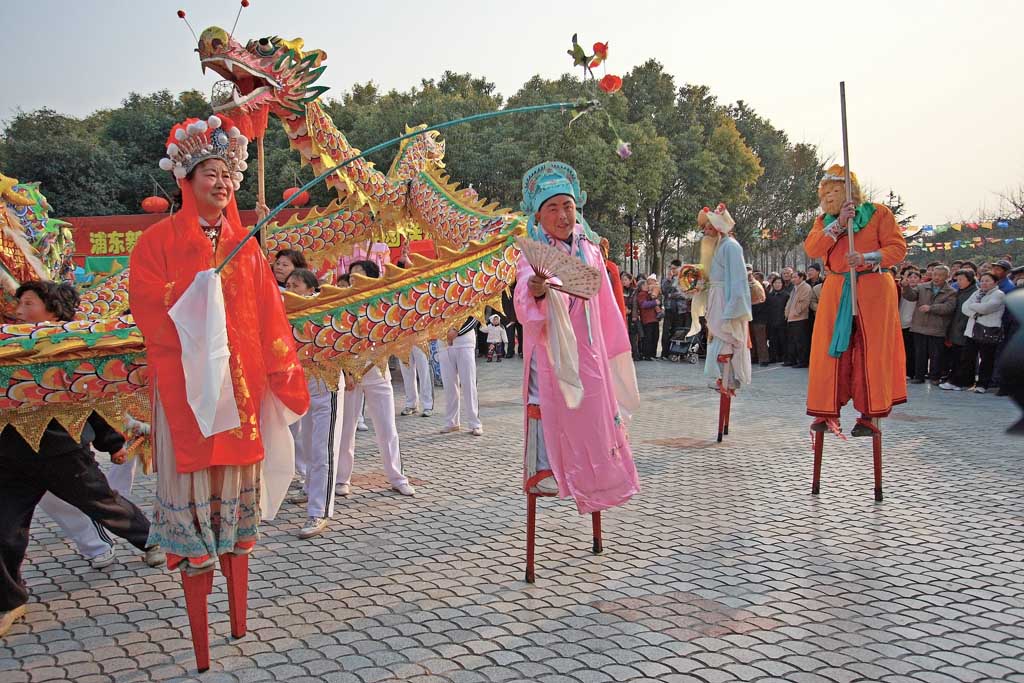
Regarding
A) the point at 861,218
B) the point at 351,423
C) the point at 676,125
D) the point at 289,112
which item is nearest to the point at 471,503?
the point at 351,423

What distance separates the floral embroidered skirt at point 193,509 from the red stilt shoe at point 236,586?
0.06 m

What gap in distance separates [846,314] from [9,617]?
5265 millimetres

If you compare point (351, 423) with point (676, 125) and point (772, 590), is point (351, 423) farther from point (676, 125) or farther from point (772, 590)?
point (676, 125)

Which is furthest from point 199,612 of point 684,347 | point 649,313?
point 649,313

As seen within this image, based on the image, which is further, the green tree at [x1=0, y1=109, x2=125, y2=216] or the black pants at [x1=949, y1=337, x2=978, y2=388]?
the green tree at [x1=0, y1=109, x2=125, y2=216]

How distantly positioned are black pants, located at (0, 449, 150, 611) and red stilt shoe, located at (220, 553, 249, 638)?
3.24 ft

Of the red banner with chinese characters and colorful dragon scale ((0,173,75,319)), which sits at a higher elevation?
the red banner with chinese characters

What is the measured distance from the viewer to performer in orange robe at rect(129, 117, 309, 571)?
10.8 ft

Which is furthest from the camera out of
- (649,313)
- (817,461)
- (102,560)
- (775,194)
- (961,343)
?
(775,194)

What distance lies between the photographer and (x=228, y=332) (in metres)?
3.41

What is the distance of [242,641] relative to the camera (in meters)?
3.55

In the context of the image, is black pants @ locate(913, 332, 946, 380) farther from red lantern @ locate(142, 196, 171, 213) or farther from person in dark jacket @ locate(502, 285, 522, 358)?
red lantern @ locate(142, 196, 171, 213)

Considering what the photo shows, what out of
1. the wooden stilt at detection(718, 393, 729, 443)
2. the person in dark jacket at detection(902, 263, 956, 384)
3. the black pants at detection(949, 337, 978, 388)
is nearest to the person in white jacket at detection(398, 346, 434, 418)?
the wooden stilt at detection(718, 393, 729, 443)

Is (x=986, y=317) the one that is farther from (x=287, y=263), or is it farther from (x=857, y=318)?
(x=287, y=263)
